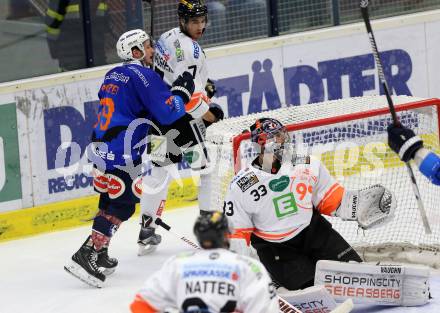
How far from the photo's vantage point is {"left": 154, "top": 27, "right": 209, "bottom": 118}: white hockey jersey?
23.6 ft

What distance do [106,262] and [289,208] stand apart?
1.43m

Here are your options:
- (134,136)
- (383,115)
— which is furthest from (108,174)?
(383,115)

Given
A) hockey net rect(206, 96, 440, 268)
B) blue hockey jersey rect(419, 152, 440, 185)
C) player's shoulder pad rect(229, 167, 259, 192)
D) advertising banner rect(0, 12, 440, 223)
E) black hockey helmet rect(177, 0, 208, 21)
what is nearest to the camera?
blue hockey jersey rect(419, 152, 440, 185)

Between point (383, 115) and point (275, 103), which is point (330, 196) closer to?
point (383, 115)

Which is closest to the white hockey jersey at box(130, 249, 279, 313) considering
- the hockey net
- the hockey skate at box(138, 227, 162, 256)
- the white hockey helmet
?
the hockey net

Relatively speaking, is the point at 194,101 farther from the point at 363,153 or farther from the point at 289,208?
the point at 289,208

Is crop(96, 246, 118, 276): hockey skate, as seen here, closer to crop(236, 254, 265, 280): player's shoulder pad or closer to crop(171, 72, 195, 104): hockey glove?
crop(171, 72, 195, 104): hockey glove

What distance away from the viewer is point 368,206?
6.01m

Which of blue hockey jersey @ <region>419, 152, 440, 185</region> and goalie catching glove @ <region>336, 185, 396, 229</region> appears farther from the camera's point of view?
goalie catching glove @ <region>336, 185, 396, 229</region>

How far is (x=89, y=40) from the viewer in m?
8.34

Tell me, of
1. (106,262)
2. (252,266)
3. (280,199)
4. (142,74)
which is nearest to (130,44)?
(142,74)

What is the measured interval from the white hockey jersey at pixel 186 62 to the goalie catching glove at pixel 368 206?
1.47 m

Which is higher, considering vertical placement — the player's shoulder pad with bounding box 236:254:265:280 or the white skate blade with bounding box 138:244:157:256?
the player's shoulder pad with bounding box 236:254:265:280

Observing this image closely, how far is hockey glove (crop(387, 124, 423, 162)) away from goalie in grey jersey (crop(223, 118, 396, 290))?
0.63 metres
